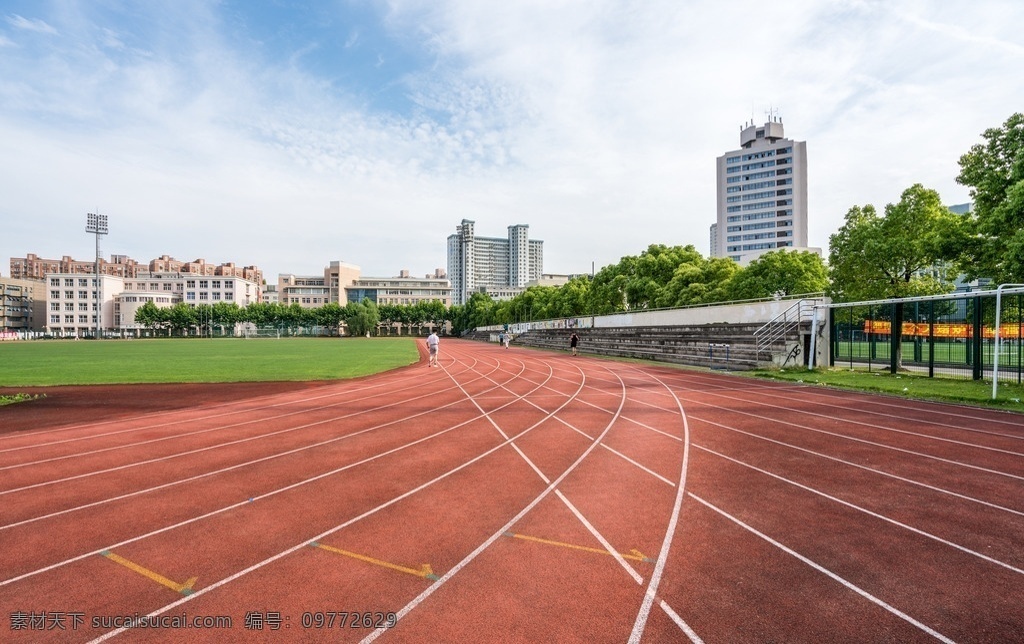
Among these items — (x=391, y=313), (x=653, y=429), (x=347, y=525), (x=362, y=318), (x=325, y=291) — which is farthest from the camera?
(x=325, y=291)

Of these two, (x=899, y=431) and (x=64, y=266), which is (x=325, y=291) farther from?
(x=899, y=431)

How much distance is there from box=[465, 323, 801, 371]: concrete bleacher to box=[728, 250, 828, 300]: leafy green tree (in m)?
8.53

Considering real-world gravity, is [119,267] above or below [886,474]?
above

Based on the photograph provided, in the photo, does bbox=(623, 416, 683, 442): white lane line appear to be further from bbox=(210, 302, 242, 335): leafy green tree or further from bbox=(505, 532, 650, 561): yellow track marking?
bbox=(210, 302, 242, 335): leafy green tree

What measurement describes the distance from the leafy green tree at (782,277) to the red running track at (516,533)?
26.6 metres

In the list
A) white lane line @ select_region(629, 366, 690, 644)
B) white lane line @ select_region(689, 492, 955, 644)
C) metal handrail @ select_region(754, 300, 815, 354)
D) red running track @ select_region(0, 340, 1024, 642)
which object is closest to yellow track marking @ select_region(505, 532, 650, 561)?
red running track @ select_region(0, 340, 1024, 642)

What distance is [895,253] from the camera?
71.4ft

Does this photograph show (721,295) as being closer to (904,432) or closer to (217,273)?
(904,432)

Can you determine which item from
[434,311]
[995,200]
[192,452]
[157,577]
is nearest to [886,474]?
[157,577]

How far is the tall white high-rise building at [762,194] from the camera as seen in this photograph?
105438mm

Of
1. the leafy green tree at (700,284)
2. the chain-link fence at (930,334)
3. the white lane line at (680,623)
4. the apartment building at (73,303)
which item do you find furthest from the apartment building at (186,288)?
the white lane line at (680,623)

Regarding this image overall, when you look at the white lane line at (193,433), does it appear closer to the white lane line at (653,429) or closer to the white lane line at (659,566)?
the white lane line at (653,429)

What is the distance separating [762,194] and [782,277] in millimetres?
87261

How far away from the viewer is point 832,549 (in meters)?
4.73
